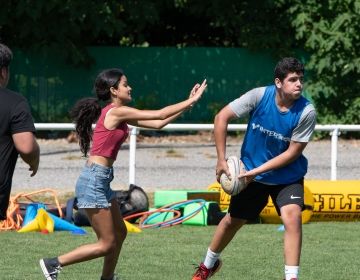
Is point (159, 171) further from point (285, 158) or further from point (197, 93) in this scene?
point (197, 93)

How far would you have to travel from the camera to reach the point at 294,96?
9.26m

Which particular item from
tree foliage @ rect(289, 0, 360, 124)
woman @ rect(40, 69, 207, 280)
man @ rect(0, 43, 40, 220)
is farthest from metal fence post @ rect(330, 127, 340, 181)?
tree foliage @ rect(289, 0, 360, 124)

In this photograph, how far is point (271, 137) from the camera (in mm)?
9406

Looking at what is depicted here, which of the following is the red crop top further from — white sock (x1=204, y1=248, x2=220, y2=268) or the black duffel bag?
the black duffel bag

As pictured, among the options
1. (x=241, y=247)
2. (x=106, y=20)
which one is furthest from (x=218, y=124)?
(x=106, y=20)

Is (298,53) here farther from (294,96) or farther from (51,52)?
(294,96)

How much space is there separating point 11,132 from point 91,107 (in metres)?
1.68

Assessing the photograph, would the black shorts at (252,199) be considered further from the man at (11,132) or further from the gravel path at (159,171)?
the gravel path at (159,171)

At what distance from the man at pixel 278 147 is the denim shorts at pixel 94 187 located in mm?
968

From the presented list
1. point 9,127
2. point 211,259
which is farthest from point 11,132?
point 211,259

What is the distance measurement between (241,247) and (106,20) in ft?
51.6

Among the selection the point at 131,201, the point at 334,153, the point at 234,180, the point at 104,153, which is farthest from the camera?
the point at 334,153

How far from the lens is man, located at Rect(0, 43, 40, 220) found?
25.0ft

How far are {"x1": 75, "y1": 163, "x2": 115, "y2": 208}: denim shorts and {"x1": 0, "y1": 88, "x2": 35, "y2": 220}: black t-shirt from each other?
1.34 metres
